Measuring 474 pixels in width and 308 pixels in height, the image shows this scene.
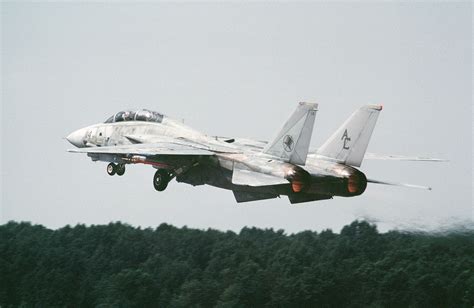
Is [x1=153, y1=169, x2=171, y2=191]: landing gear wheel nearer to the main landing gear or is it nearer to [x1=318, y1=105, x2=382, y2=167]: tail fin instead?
the main landing gear

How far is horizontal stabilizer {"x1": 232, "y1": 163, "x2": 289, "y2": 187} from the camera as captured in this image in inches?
1316

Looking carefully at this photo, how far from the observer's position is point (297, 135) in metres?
34.0

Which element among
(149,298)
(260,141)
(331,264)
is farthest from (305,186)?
(331,264)

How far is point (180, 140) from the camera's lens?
1505 inches

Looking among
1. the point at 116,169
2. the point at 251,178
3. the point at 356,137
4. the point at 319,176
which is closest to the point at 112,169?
the point at 116,169

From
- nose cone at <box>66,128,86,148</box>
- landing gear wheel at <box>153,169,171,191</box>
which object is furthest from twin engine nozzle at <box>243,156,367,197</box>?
nose cone at <box>66,128,86,148</box>

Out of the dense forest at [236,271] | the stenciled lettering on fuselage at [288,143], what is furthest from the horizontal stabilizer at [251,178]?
the dense forest at [236,271]

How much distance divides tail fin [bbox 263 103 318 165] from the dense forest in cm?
2974

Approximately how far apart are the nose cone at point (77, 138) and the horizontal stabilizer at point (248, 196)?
8.23 meters

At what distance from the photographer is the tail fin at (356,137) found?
34781 mm

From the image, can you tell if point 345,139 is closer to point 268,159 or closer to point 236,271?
point 268,159

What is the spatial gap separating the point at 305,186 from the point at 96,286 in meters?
56.0

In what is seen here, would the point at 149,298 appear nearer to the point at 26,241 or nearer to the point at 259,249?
the point at 259,249

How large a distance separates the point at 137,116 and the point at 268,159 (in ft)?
27.1
